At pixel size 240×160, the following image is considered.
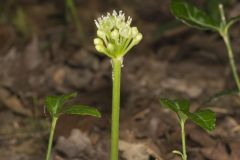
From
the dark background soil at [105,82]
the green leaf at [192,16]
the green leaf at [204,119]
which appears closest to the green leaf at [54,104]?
the dark background soil at [105,82]

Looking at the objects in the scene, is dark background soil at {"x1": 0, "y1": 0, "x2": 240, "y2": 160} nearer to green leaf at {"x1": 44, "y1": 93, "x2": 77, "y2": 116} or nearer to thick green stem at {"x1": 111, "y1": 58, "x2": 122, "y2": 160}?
green leaf at {"x1": 44, "y1": 93, "x2": 77, "y2": 116}

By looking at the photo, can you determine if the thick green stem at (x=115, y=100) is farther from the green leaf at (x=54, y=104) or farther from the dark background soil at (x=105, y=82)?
the dark background soil at (x=105, y=82)

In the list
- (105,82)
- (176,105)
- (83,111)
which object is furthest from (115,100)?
(105,82)

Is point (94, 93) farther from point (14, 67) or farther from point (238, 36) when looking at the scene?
point (238, 36)

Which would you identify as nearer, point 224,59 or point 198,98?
point 198,98

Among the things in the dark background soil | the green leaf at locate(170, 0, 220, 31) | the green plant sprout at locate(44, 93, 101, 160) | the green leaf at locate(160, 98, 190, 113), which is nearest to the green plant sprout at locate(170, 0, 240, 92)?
the green leaf at locate(170, 0, 220, 31)

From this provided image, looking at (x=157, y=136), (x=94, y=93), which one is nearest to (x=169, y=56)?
(x=94, y=93)
